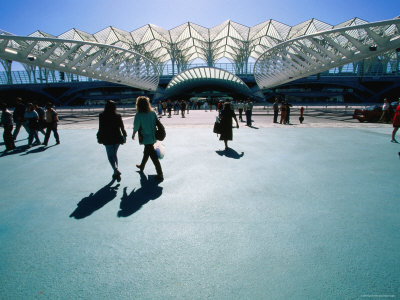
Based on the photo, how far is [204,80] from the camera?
50562 mm

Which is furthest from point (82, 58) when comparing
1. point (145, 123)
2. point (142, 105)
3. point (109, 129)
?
point (145, 123)

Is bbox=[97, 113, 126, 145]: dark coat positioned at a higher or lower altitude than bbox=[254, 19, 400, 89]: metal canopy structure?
lower

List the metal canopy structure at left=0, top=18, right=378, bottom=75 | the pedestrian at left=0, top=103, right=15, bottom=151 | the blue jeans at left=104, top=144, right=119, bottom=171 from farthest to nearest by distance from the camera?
the metal canopy structure at left=0, top=18, right=378, bottom=75 < the pedestrian at left=0, top=103, right=15, bottom=151 < the blue jeans at left=104, top=144, right=119, bottom=171

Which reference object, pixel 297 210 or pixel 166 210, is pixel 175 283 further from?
pixel 297 210

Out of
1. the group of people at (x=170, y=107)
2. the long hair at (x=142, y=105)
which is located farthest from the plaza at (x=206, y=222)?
the group of people at (x=170, y=107)

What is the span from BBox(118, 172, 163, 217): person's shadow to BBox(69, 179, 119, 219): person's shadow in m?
0.24

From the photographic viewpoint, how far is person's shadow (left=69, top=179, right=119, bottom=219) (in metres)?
2.97

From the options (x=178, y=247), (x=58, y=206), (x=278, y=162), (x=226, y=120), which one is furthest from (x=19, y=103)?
(x=278, y=162)

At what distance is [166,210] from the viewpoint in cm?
304

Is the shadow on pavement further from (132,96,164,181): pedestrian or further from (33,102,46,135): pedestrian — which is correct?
(132,96,164,181): pedestrian

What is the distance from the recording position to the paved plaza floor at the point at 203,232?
70.2 inches

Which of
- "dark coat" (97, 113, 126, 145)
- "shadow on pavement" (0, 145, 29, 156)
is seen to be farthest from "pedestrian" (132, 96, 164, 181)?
"shadow on pavement" (0, 145, 29, 156)

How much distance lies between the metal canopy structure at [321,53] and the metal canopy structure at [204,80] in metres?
6.92

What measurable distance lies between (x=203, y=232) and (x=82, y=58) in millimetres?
26100
